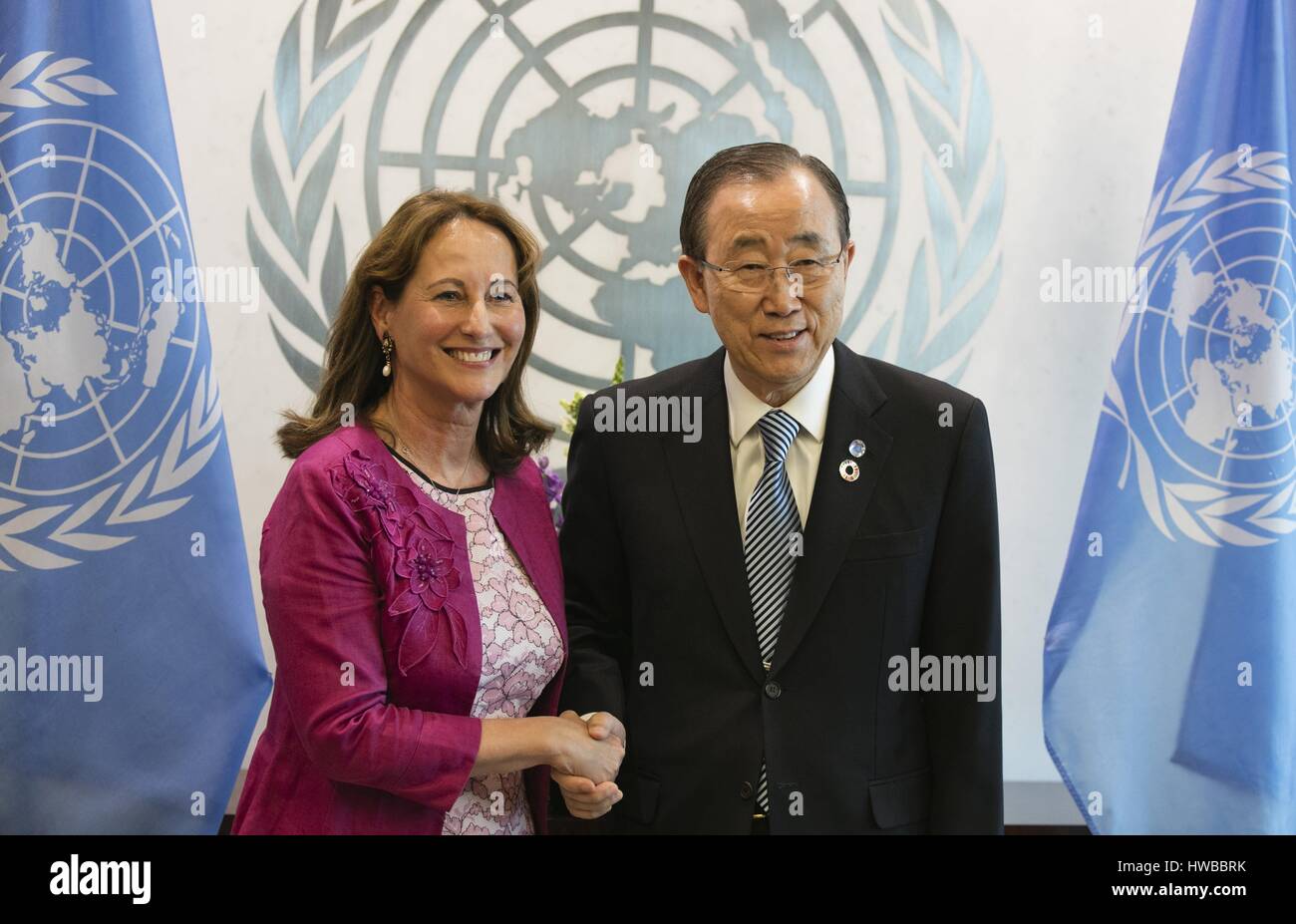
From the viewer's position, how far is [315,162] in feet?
11.4

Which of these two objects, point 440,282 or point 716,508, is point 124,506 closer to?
point 440,282

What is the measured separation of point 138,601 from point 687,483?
6.61ft

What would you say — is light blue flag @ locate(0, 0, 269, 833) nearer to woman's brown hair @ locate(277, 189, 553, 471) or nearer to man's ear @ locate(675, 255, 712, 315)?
woman's brown hair @ locate(277, 189, 553, 471)

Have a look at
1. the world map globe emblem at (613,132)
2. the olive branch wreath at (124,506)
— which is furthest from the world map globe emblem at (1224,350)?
the olive branch wreath at (124,506)

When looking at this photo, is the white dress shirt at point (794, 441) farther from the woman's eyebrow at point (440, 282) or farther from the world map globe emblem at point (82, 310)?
the world map globe emblem at point (82, 310)

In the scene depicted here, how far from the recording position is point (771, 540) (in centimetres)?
184

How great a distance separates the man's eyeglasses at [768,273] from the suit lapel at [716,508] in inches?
8.3

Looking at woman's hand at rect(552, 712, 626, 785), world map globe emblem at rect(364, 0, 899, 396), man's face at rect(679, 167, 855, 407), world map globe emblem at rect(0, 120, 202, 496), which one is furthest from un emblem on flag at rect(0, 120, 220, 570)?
man's face at rect(679, 167, 855, 407)

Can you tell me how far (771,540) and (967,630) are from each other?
0.35 m

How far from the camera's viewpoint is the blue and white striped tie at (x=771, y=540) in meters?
1.82

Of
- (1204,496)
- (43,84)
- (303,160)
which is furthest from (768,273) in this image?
(43,84)

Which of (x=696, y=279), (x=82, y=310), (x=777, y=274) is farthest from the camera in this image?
(x=82, y=310)

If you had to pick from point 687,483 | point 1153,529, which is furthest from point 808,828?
point 1153,529

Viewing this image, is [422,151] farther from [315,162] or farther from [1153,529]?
[1153,529]
